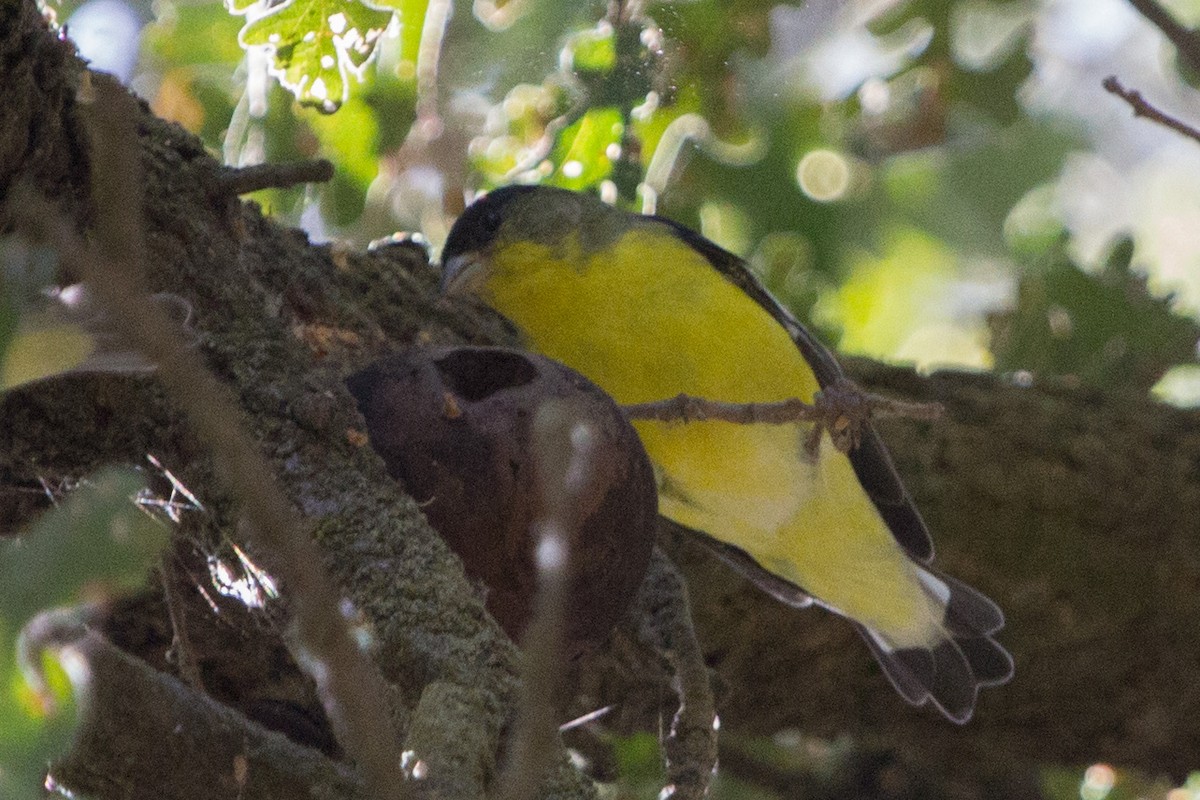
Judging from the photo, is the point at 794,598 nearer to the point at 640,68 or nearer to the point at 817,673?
the point at 817,673

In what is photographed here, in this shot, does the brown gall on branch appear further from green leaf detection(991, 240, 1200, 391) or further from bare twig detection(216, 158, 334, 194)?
green leaf detection(991, 240, 1200, 391)

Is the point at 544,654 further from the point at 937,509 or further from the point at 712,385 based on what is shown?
the point at 937,509

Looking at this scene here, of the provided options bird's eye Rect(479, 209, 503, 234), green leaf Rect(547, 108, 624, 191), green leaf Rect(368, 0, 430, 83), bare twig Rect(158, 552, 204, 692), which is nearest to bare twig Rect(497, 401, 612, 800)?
bare twig Rect(158, 552, 204, 692)

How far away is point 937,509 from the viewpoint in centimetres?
419

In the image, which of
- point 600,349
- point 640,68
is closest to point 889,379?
point 600,349

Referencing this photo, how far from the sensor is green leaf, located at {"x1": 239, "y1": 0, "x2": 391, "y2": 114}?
8.03 feet

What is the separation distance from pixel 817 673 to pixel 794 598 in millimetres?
419

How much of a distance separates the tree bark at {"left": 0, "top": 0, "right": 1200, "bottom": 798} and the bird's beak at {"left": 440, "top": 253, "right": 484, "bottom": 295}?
63 mm

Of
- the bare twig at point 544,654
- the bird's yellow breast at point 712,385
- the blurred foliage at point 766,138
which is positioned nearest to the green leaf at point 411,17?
the blurred foliage at point 766,138

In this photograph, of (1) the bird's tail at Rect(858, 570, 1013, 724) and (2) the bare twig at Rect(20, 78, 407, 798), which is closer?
(2) the bare twig at Rect(20, 78, 407, 798)

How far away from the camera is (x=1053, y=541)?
4.18 m

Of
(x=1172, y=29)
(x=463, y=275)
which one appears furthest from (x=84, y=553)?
(x=463, y=275)

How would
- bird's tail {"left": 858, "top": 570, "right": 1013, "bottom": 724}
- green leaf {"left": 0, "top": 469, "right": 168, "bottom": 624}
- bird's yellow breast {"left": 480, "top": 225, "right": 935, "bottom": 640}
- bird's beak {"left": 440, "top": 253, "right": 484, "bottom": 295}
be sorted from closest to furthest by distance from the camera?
1. green leaf {"left": 0, "top": 469, "right": 168, "bottom": 624}
2. bird's yellow breast {"left": 480, "top": 225, "right": 935, "bottom": 640}
3. bird's beak {"left": 440, "top": 253, "right": 484, "bottom": 295}
4. bird's tail {"left": 858, "top": 570, "right": 1013, "bottom": 724}

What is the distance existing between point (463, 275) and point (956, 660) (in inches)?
65.5
